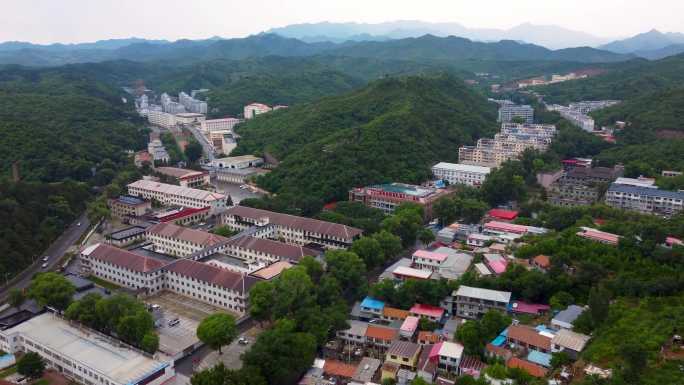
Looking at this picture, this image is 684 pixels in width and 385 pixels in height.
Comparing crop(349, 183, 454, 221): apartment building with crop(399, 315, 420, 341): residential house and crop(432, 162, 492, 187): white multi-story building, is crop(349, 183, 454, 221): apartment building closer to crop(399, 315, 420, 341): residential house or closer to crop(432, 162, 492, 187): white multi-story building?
crop(432, 162, 492, 187): white multi-story building

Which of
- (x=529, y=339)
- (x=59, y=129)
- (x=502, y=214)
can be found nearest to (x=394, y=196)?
(x=502, y=214)

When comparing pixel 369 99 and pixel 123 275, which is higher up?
pixel 369 99

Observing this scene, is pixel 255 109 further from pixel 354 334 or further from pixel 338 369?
pixel 338 369

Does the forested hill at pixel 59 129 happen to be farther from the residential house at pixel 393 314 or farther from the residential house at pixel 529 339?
the residential house at pixel 529 339

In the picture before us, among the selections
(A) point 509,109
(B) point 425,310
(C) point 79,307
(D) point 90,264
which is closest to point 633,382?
(B) point 425,310

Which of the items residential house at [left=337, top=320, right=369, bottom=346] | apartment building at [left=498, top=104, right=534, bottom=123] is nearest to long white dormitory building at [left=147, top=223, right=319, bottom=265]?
residential house at [left=337, top=320, right=369, bottom=346]

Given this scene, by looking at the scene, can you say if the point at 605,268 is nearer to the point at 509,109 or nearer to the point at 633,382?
the point at 633,382
